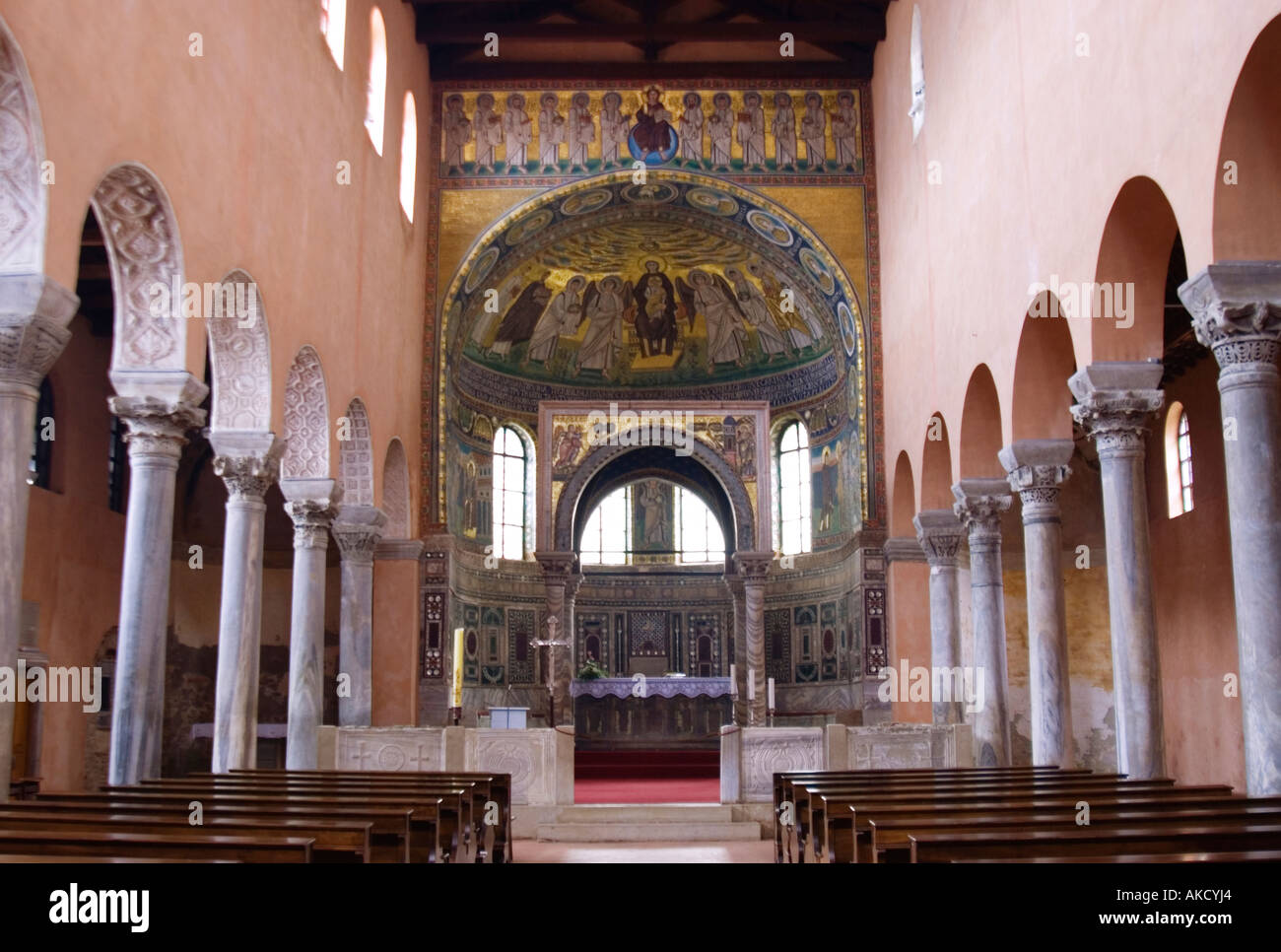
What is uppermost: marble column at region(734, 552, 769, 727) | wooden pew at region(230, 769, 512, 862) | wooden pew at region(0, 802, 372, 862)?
marble column at region(734, 552, 769, 727)

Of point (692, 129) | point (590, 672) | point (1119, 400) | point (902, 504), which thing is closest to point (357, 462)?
point (692, 129)

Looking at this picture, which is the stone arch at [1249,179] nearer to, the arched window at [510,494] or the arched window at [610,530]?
the arched window at [510,494]

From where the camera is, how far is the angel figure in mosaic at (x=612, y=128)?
25.7 m

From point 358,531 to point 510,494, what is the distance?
968 cm

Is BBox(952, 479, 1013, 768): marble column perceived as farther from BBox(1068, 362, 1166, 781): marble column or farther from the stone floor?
BBox(1068, 362, 1166, 781): marble column

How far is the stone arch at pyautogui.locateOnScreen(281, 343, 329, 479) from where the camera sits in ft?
58.7

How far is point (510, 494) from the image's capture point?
31.2 m

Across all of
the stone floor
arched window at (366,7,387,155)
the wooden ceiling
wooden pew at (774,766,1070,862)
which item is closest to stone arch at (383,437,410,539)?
arched window at (366,7,387,155)

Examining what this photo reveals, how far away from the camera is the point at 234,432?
15.7 m

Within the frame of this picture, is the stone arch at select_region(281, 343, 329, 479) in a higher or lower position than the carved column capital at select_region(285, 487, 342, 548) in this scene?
higher

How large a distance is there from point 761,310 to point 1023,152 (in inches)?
563

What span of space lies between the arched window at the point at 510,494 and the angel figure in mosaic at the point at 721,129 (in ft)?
28.3

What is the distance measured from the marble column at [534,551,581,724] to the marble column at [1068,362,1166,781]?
56.0ft

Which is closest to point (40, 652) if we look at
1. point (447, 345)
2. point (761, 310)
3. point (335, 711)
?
point (335, 711)
